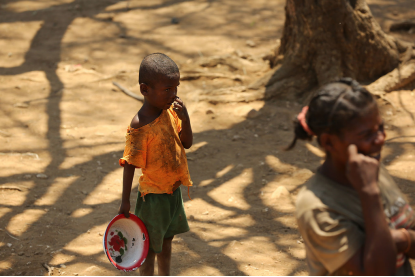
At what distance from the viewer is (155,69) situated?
248cm

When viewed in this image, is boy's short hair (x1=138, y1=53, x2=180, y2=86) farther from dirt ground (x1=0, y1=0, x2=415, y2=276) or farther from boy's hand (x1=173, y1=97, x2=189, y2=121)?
dirt ground (x1=0, y1=0, x2=415, y2=276)

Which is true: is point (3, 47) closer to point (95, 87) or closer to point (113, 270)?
point (95, 87)

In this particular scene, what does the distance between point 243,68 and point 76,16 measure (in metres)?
4.54

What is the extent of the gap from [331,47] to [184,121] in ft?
13.3

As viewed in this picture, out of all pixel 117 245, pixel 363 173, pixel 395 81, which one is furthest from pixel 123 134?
pixel 363 173

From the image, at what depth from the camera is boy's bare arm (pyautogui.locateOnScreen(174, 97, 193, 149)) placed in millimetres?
2557

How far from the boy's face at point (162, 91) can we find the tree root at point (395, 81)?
13.6ft

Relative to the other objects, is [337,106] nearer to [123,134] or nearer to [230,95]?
[123,134]

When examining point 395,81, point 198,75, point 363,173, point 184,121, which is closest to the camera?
point 363,173

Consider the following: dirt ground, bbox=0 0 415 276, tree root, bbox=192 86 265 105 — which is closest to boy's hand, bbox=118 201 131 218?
dirt ground, bbox=0 0 415 276

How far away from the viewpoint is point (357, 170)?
4.82 ft

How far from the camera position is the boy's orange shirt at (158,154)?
248 cm

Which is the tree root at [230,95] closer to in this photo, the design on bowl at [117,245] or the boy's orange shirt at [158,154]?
the boy's orange shirt at [158,154]

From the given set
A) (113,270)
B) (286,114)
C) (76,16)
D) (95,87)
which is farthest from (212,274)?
(76,16)
